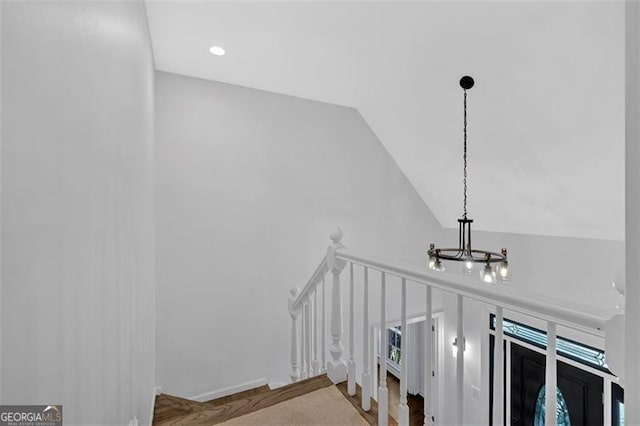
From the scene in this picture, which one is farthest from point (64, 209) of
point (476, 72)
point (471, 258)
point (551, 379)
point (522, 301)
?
point (476, 72)

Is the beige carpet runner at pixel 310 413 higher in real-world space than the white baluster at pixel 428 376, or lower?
lower

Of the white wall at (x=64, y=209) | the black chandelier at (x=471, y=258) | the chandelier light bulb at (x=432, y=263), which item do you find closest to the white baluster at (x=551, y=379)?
the white wall at (x=64, y=209)

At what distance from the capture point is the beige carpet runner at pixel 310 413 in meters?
1.52

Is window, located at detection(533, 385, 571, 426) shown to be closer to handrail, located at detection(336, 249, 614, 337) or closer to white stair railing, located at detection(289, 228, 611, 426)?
white stair railing, located at detection(289, 228, 611, 426)

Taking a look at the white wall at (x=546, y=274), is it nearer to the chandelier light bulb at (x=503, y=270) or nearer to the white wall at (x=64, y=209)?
the chandelier light bulb at (x=503, y=270)

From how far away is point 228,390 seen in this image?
3201 mm

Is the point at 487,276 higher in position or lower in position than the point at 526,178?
lower

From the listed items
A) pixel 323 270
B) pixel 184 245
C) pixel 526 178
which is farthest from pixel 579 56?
pixel 184 245

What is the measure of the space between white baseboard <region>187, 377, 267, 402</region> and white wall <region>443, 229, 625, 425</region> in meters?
1.96

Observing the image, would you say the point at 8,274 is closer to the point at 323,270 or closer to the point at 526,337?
the point at 323,270

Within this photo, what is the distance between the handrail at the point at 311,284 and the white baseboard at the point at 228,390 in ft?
4.39

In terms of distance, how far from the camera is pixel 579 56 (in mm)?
2012

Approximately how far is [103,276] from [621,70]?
9.72 ft

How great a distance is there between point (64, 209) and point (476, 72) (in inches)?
113
